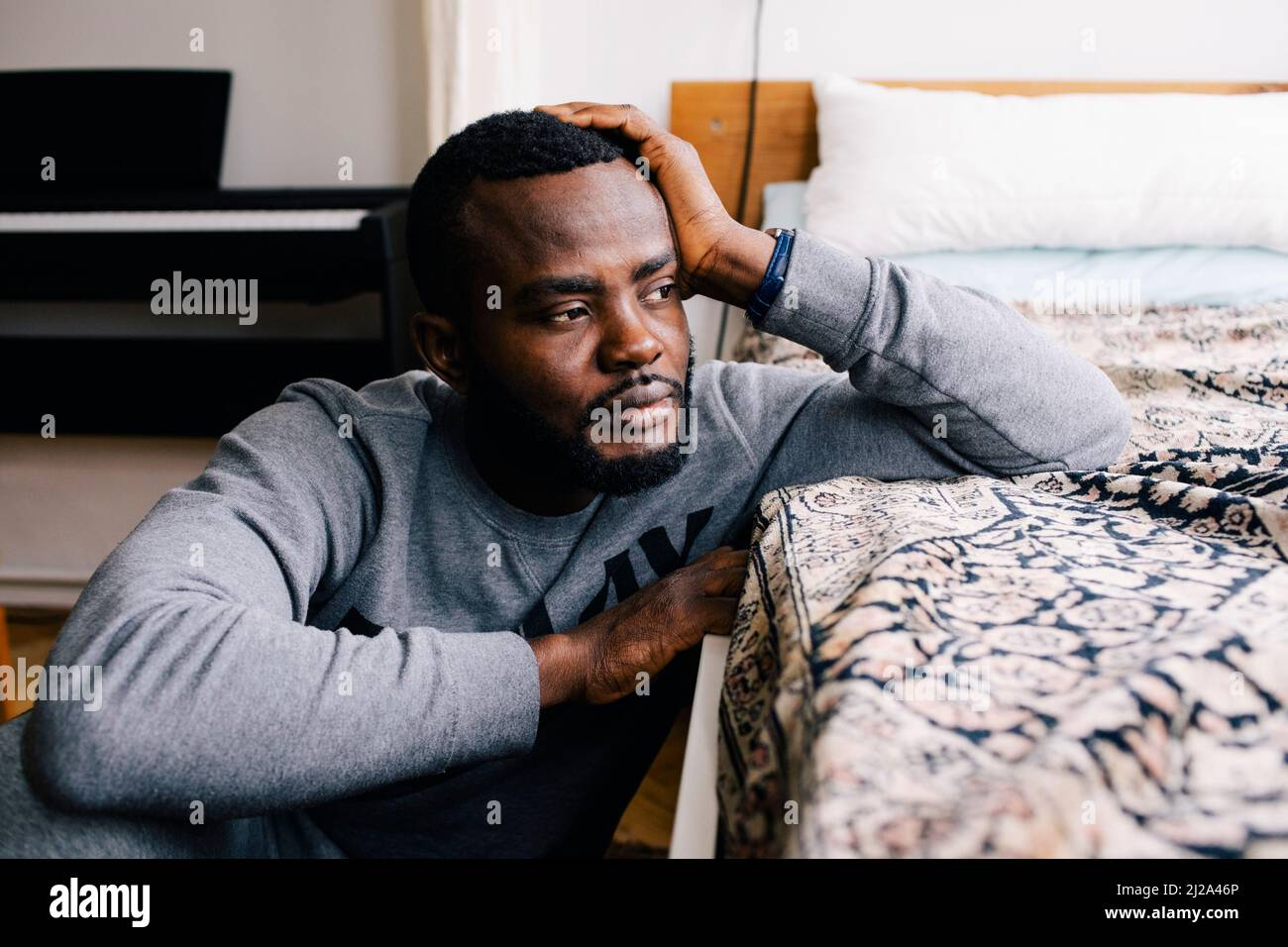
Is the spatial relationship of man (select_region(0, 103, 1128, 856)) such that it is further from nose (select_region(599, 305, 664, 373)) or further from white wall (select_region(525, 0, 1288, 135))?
white wall (select_region(525, 0, 1288, 135))

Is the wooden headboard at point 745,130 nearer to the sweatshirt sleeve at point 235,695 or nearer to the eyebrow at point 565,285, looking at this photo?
the eyebrow at point 565,285

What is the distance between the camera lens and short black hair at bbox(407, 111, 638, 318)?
0.86 meters

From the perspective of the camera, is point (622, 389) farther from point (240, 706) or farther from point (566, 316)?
point (240, 706)

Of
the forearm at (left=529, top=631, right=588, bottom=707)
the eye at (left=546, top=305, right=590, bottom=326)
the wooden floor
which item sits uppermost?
the eye at (left=546, top=305, right=590, bottom=326)

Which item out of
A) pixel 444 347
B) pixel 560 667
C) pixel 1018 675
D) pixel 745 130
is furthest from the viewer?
pixel 745 130

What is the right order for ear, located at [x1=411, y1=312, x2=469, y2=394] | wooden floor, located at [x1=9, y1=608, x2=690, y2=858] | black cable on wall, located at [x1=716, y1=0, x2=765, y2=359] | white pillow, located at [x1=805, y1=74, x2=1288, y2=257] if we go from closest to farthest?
ear, located at [x1=411, y1=312, x2=469, y2=394]
wooden floor, located at [x1=9, y1=608, x2=690, y2=858]
white pillow, located at [x1=805, y1=74, x2=1288, y2=257]
black cable on wall, located at [x1=716, y1=0, x2=765, y2=359]

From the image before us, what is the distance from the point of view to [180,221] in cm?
197

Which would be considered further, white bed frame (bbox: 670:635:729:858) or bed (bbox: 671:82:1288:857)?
white bed frame (bbox: 670:635:729:858)

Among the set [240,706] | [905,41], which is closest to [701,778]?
[240,706]

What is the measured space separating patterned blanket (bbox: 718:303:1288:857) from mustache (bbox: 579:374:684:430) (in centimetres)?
17

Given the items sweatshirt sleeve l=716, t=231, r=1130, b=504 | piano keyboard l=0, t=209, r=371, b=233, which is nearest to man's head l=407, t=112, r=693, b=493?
sweatshirt sleeve l=716, t=231, r=1130, b=504

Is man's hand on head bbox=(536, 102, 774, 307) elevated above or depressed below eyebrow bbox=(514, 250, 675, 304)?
above

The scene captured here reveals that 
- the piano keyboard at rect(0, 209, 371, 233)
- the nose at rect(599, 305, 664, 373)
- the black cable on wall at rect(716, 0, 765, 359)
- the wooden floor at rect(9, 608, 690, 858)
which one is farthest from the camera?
the black cable on wall at rect(716, 0, 765, 359)

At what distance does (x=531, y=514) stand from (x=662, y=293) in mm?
267
